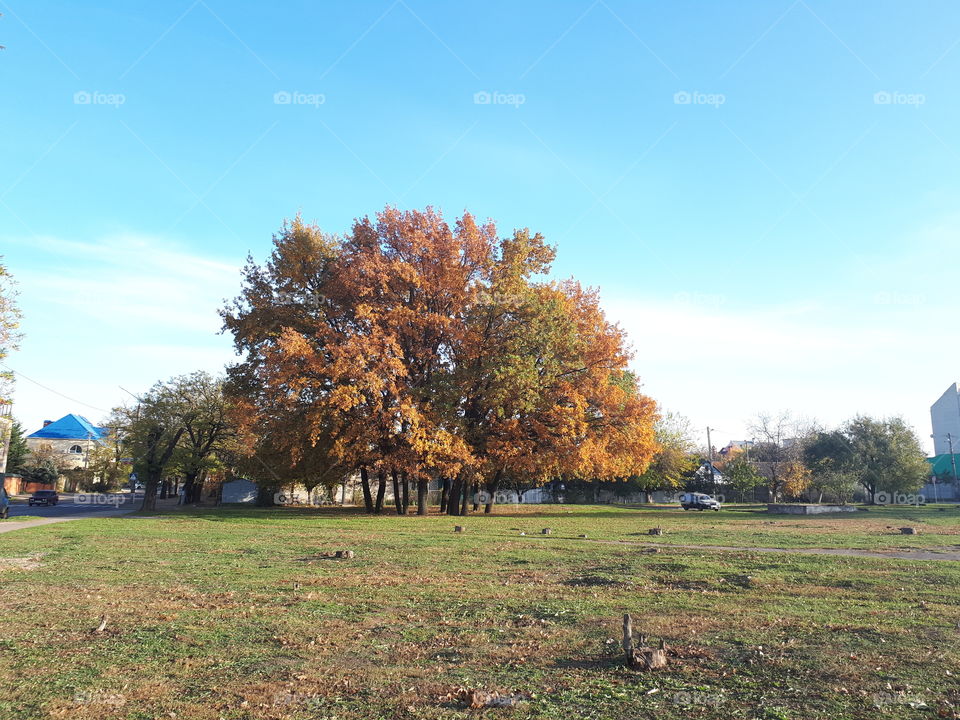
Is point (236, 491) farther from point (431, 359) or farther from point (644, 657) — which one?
point (644, 657)

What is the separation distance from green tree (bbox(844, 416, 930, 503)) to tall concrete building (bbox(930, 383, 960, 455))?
127 feet

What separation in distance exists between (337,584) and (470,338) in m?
22.8

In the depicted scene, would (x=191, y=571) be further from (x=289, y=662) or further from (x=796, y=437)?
(x=796, y=437)

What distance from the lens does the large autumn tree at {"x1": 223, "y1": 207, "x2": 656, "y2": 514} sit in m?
31.9

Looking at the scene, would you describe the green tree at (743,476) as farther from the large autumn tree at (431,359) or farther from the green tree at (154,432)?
the green tree at (154,432)

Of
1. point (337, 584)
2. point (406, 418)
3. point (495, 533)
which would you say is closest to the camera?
point (337, 584)

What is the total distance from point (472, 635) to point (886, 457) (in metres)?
62.9

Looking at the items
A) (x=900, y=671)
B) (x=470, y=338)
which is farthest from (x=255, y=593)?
(x=470, y=338)

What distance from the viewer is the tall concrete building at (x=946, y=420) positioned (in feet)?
300

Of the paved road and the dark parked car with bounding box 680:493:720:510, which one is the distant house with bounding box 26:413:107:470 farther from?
the dark parked car with bounding box 680:493:720:510

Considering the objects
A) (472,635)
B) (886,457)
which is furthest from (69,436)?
(472,635)

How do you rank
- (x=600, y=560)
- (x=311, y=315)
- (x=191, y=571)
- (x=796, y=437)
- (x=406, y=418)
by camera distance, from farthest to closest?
(x=796, y=437) < (x=311, y=315) < (x=406, y=418) < (x=600, y=560) < (x=191, y=571)

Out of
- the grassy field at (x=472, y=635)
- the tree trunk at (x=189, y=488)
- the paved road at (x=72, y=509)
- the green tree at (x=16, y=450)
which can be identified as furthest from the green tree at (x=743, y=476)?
the green tree at (x=16, y=450)

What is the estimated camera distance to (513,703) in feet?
18.5
